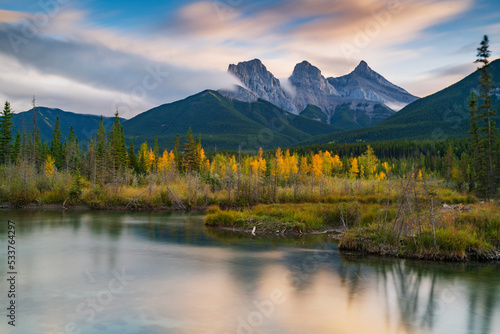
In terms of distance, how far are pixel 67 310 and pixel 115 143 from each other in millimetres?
54069

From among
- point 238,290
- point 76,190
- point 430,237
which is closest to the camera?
point 238,290

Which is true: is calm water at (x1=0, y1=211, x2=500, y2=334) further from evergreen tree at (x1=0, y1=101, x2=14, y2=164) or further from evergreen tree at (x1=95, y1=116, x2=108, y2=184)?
evergreen tree at (x1=0, y1=101, x2=14, y2=164)

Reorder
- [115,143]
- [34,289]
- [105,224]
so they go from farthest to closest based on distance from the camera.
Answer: [115,143] → [105,224] → [34,289]

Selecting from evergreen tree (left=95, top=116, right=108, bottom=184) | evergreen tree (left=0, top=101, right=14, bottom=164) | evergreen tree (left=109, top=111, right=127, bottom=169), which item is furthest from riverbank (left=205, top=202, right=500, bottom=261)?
evergreen tree (left=0, top=101, right=14, bottom=164)

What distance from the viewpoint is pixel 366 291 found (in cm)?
1435

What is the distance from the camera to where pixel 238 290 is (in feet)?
47.1

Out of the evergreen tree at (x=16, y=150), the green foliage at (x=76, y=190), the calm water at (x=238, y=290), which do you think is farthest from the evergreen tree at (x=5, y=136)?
the calm water at (x=238, y=290)

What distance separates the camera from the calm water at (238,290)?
36.3ft

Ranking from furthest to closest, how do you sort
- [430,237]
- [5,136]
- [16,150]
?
[16,150]
[5,136]
[430,237]

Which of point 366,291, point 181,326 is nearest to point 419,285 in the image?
Answer: point 366,291

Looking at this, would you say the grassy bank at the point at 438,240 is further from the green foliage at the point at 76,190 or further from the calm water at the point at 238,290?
the green foliage at the point at 76,190

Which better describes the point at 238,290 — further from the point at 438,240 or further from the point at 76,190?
the point at 76,190

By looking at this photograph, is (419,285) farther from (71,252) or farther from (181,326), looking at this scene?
(71,252)

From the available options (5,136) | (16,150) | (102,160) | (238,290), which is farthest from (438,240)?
(16,150)
